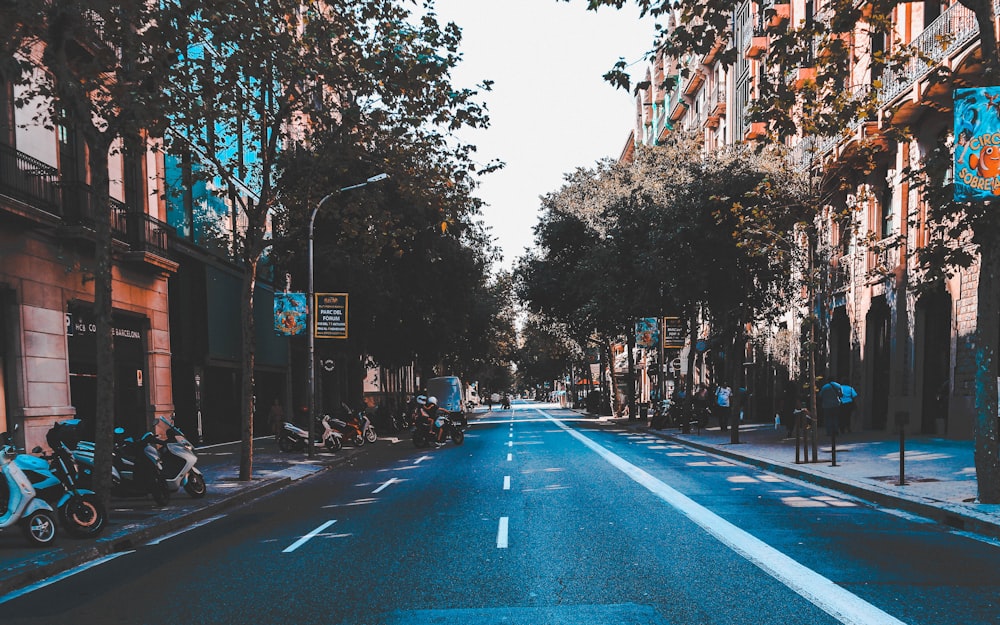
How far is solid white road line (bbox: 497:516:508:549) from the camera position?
30.1 feet

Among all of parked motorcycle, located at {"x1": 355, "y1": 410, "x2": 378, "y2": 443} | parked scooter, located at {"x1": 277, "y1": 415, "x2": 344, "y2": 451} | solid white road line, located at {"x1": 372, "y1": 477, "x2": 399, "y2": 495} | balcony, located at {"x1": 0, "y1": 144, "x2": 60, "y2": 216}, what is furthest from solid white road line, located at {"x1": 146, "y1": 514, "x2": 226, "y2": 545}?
parked motorcycle, located at {"x1": 355, "y1": 410, "x2": 378, "y2": 443}

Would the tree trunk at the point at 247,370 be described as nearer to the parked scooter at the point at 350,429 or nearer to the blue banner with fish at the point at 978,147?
the parked scooter at the point at 350,429

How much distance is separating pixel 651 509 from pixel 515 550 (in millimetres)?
3408

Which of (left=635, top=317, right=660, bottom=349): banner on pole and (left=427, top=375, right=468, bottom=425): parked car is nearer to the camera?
(left=635, top=317, right=660, bottom=349): banner on pole

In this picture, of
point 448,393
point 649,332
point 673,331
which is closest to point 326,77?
point 673,331

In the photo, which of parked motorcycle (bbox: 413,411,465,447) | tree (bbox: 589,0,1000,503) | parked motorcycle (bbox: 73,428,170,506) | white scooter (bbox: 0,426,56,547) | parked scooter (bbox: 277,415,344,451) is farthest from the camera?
parked motorcycle (bbox: 413,411,465,447)

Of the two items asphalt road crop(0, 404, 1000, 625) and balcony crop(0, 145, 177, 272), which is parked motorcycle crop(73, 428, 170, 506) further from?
balcony crop(0, 145, 177, 272)

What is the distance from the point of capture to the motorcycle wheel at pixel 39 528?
9727 mm

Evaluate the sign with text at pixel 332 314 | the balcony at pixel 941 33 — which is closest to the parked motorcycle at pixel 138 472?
the sign with text at pixel 332 314

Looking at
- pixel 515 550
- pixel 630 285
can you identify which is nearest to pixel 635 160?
pixel 630 285

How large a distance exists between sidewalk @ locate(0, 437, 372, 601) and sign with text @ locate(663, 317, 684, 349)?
49.8 ft

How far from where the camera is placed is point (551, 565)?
316 inches

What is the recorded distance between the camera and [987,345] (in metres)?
11.2

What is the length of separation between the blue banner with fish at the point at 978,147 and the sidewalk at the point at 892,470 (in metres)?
3.90
